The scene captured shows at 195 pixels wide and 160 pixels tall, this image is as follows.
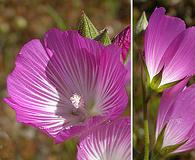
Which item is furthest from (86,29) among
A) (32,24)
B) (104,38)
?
(32,24)

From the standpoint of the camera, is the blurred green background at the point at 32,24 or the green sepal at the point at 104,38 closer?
the green sepal at the point at 104,38

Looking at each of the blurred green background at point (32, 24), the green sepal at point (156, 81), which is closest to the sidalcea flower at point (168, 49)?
the green sepal at point (156, 81)

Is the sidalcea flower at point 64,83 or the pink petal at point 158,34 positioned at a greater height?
the pink petal at point 158,34

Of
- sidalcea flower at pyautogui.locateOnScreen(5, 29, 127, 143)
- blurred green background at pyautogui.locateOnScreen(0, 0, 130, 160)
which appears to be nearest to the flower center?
sidalcea flower at pyautogui.locateOnScreen(5, 29, 127, 143)

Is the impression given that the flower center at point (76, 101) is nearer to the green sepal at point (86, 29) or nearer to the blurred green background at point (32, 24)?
the green sepal at point (86, 29)

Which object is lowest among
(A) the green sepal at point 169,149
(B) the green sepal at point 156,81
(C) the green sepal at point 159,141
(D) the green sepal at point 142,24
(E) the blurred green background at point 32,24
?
(A) the green sepal at point 169,149

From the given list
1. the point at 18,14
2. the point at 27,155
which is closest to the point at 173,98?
the point at 27,155

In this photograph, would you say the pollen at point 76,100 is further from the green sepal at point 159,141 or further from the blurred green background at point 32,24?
the blurred green background at point 32,24
